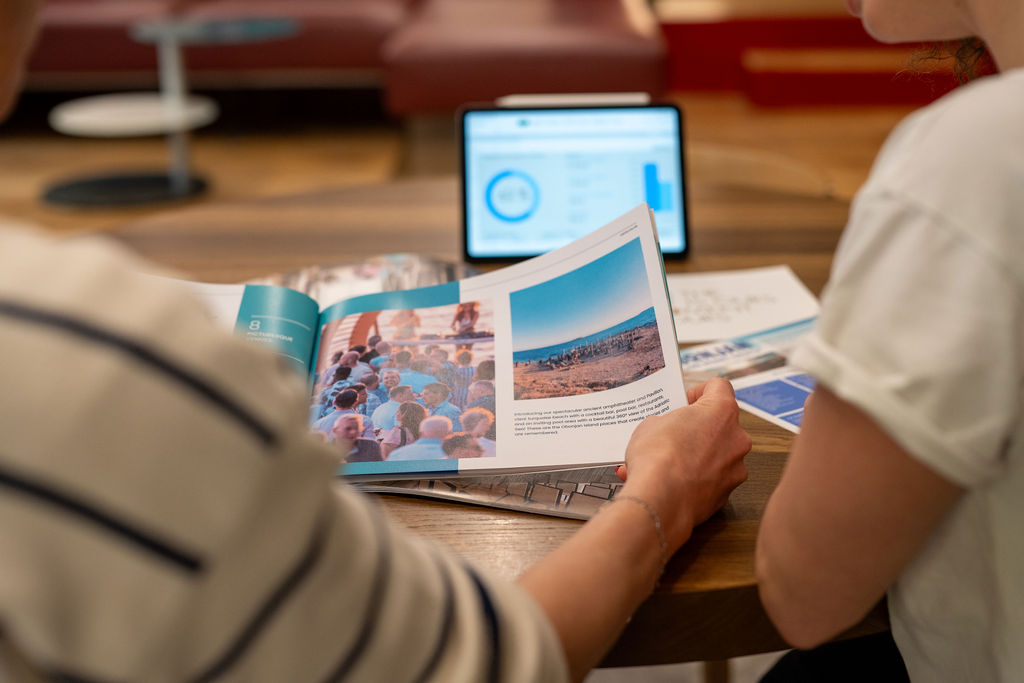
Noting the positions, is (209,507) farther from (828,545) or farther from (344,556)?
(828,545)

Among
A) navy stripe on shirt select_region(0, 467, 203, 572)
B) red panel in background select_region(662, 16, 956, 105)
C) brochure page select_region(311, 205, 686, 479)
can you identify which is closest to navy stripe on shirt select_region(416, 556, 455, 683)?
navy stripe on shirt select_region(0, 467, 203, 572)

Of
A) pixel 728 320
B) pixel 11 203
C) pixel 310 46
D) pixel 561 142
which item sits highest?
A: pixel 310 46

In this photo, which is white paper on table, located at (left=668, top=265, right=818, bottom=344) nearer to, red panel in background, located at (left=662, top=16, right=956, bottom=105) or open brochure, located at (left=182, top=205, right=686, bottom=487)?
open brochure, located at (left=182, top=205, right=686, bottom=487)

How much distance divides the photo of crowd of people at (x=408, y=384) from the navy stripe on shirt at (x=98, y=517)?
354 mm

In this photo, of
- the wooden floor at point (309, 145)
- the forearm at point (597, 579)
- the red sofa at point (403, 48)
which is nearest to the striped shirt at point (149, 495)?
the forearm at point (597, 579)

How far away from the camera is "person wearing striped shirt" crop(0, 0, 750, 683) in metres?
0.30

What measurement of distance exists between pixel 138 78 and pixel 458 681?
4.19m

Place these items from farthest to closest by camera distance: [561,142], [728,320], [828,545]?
[561,142] → [728,320] → [828,545]

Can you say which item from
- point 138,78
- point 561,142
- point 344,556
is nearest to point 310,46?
point 138,78

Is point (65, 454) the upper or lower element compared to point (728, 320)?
lower

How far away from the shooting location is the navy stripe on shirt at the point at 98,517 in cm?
30

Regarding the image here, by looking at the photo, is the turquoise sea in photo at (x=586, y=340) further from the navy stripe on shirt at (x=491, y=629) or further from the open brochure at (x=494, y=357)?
the navy stripe on shirt at (x=491, y=629)

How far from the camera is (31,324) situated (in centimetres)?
30

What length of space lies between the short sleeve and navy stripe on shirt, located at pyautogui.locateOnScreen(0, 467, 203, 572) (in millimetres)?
298
